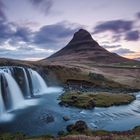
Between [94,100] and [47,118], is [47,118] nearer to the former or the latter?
[47,118]

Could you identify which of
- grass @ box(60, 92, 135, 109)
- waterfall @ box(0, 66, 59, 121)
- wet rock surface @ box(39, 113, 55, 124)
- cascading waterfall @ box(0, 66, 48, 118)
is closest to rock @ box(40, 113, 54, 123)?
wet rock surface @ box(39, 113, 55, 124)

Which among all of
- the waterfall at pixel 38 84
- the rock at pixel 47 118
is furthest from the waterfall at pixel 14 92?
the waterfall at pixel 38 84

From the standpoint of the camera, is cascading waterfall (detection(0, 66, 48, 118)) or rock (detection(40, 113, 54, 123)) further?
cascading waterfall (detection(0, 66, 48, 118))

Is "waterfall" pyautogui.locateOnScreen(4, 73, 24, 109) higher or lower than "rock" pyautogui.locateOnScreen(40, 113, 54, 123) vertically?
higher

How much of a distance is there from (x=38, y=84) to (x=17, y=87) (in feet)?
52.1

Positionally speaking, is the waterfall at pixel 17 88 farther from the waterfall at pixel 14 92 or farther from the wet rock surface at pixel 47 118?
the wet rock surface at pixel 47 118

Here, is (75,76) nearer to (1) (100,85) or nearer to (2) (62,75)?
(2) (62,75)

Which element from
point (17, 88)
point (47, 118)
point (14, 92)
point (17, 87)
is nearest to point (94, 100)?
point (47, 118)

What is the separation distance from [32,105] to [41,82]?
1040 inches

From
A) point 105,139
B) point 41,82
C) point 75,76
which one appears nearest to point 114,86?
point 75,76

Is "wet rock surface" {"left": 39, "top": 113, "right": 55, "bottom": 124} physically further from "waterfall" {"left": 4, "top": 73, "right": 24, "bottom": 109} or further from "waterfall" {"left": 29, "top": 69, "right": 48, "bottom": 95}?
"waterfall" {"left": 29, "top": 69, "right": 48, "bottom": 95}

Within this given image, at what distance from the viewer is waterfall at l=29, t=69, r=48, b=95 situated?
235 feet

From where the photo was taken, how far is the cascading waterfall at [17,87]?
50.1 meters

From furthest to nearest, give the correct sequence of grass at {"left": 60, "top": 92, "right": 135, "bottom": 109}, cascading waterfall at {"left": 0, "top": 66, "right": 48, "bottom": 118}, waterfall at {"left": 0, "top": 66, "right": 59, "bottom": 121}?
grass at {"left": 60, "top": 92, "right": 135, "bottom": 109}, cascading waterfall at {"left": 0, "top": 66, "right": 48, "bottom": 118}, waterfall at {"left": 0, "top": 66, "right": 59, "bottom": 121}
